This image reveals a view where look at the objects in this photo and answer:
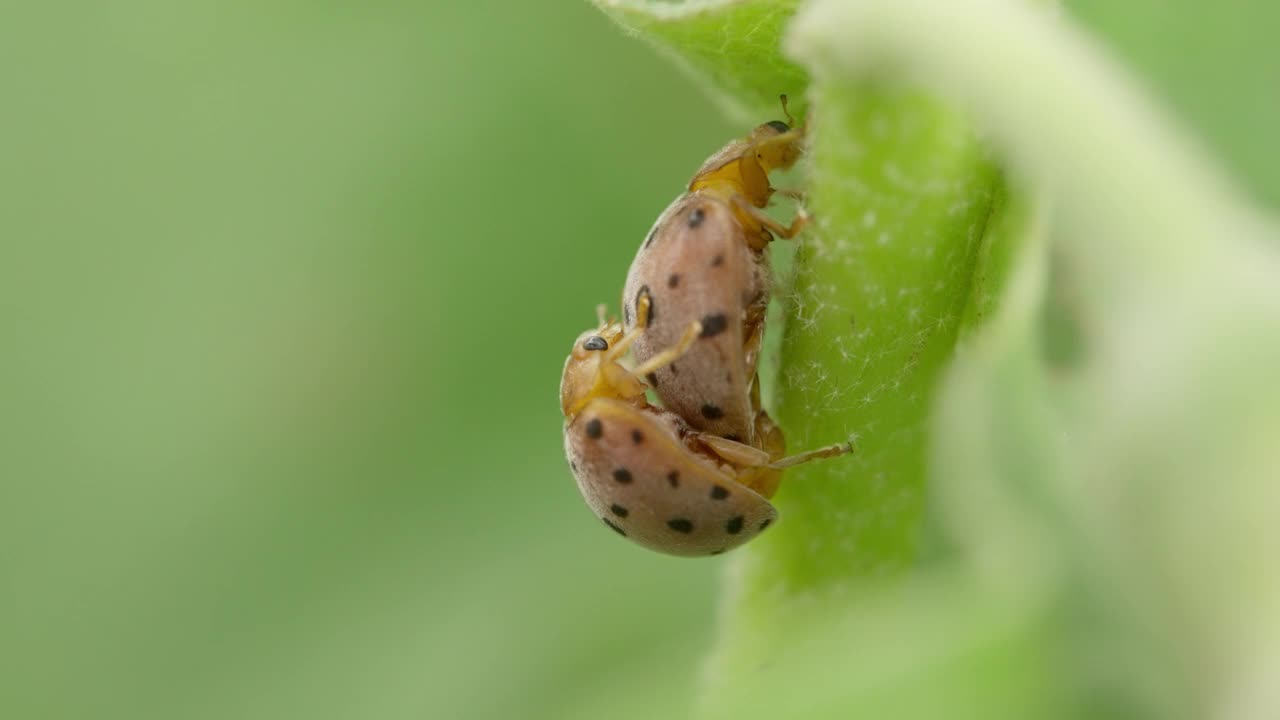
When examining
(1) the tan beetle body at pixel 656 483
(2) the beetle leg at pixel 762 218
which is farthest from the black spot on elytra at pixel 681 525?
(2) the beetle leg at pixel 762 218

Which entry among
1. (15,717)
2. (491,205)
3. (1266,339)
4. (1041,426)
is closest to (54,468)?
(15,717)

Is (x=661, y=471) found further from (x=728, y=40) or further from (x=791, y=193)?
(x=728, y=40)

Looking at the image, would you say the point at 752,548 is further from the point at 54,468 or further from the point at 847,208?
the point at 54,468

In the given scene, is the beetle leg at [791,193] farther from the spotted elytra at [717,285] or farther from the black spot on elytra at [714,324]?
the black spot on elytra at [714,324]

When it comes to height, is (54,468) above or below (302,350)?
below

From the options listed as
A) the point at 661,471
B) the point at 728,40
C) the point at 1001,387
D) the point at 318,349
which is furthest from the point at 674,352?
the point at 318,349

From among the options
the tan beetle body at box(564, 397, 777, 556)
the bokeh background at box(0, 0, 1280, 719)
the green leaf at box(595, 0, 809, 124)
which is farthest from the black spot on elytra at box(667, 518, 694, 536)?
the bokeh background at box(0, 0, 1280, 719)
